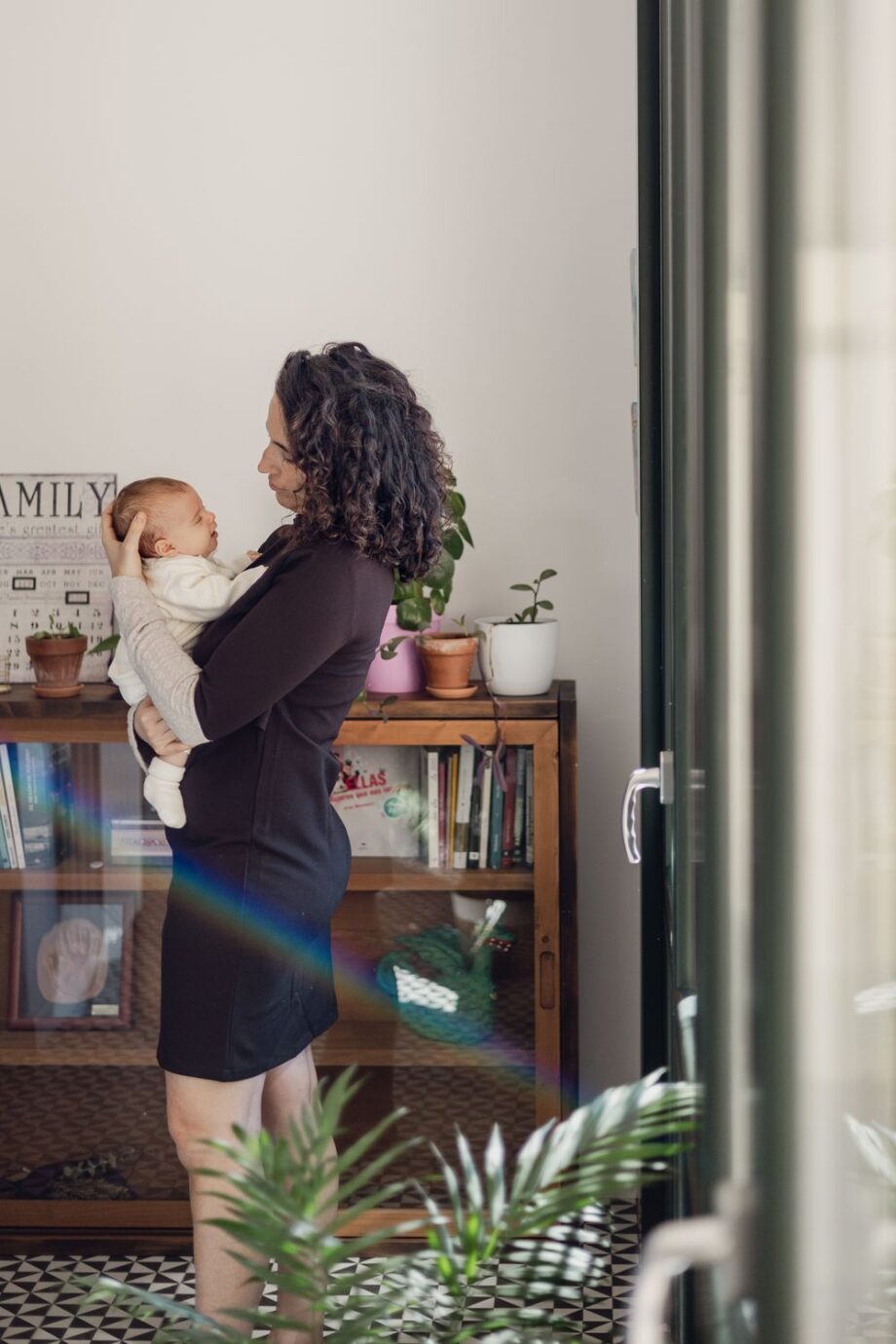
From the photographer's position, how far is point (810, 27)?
49cm

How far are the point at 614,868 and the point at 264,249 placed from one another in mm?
1494

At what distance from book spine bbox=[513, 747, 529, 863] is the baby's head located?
811mm

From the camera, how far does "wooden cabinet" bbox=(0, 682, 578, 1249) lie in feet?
8.37

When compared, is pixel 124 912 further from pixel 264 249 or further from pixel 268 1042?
pixel 264 249

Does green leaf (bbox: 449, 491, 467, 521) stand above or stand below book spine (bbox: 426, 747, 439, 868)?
above

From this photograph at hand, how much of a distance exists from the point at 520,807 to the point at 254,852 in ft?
2.69

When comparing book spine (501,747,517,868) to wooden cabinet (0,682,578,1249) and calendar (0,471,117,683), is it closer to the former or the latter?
wooden cabinet (0,682,578,1249)

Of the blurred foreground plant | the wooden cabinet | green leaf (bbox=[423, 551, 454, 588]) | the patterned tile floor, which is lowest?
the patterned tile floor

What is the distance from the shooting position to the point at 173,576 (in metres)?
1.94

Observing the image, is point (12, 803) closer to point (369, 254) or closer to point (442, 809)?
point (442, 809)

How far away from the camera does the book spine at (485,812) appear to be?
2568 millimetres

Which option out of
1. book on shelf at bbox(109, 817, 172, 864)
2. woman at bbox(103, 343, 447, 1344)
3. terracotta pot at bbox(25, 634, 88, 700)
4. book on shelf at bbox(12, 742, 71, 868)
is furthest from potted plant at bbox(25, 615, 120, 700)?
woman at bbox(103, 343, 447, 1344)

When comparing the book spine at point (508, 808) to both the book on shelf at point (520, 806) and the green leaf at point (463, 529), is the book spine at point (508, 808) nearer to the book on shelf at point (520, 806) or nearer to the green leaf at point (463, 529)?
the book on shelf at point (520, 806)

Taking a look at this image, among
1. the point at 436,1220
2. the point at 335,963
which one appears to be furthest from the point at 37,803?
the point at 436,1220
